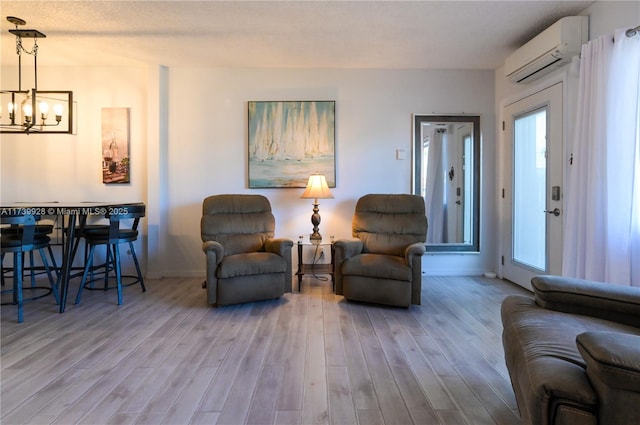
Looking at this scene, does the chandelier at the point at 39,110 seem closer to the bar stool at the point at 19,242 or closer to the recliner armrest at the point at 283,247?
the bar stool at the point at 19,242

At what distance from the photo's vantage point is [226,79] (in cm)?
396

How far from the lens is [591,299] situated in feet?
4.79

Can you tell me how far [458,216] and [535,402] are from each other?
3.27 meters

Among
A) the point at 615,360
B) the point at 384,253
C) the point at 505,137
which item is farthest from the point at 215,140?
the point at 615,360

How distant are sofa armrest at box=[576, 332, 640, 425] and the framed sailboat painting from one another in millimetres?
3196

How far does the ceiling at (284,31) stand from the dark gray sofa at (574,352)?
7.55 ft

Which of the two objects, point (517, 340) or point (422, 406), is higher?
point (517, 340)

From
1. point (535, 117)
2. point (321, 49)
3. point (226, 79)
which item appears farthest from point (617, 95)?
point (226, 79)

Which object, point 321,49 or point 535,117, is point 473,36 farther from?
point 321,49

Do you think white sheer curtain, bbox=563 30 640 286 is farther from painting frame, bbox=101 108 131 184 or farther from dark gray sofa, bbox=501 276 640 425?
painting frame, bbox=101 108 131 184

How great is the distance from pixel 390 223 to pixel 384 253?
330 millimetres

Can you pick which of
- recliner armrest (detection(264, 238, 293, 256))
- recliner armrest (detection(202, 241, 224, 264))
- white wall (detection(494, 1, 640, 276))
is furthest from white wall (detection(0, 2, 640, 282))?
recliner armrest (detection(202, 241, 224, 264))

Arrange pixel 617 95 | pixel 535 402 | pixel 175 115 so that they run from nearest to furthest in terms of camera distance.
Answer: pixel 535 402, pixel 617 95, pixel 175 115

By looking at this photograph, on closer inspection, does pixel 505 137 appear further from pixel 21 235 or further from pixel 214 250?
pixel 21 235
